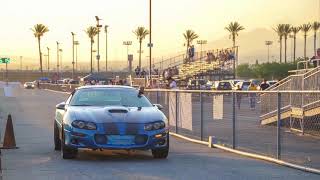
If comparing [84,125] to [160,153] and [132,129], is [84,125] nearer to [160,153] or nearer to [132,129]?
[132,129]

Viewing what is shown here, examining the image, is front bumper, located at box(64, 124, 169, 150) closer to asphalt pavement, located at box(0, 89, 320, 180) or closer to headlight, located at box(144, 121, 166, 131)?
headlight, located at box(144, 121, 166, 131)

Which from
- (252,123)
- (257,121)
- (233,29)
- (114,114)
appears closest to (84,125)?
(114,114)

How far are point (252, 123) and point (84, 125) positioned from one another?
14.1ft

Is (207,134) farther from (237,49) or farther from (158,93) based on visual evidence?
(237,49)

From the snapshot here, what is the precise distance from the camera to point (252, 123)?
47.6 ft

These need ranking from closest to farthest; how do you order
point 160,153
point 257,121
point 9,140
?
point 160,153 < point 9,140 < point 257,121

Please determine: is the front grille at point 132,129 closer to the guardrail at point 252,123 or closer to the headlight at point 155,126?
the headlight at point 155,126

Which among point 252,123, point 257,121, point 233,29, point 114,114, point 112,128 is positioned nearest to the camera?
point 112,128

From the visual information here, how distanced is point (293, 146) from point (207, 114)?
3490mm

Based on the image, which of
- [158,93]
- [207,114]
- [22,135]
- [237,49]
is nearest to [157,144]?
[207,114]

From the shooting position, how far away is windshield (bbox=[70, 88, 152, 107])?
43.4ft

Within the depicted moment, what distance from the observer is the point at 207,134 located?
16.5 meters

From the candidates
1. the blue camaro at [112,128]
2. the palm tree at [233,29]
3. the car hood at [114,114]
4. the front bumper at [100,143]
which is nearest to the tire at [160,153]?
the blue camaro at [112,128]

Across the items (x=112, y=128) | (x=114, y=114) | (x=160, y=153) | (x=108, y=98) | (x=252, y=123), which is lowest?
(x=160, y=153)
